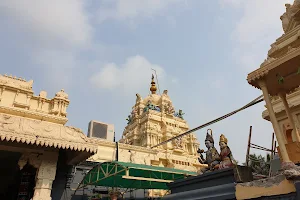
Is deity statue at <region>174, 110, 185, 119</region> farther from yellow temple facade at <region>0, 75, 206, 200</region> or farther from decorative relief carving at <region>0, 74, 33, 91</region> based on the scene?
decorative relief carving at <region>0, 74, 33, 91</region>

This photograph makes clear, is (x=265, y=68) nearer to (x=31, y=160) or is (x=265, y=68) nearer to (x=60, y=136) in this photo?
(x=60, y=136)

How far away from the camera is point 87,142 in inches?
348

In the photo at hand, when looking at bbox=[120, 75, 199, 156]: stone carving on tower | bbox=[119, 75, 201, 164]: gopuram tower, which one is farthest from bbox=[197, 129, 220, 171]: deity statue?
bbox=[120, 75, 199, 156]: stone carving on tower

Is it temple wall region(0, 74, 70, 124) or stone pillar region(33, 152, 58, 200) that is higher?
temple wall region(0, 74, 70, 124)

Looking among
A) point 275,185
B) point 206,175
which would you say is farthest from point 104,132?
point 275,185

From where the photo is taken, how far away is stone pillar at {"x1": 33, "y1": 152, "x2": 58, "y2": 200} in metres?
8.20

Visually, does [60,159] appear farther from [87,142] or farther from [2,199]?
[2,199]

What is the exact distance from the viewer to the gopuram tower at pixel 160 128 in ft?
105

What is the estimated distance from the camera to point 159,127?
116ft

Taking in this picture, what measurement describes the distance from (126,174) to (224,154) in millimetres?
4337

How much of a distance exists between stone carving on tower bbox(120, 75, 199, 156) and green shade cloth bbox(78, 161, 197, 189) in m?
18.7

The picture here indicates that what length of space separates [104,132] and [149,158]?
210 inches

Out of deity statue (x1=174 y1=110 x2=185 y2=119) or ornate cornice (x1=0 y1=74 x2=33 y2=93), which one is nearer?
ornate cornice (x1=0 y1=74 x2=33 y2=93)

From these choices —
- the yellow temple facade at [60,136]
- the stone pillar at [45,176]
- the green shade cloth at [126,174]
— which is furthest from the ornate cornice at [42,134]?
the green shade cloth at [126,174]
